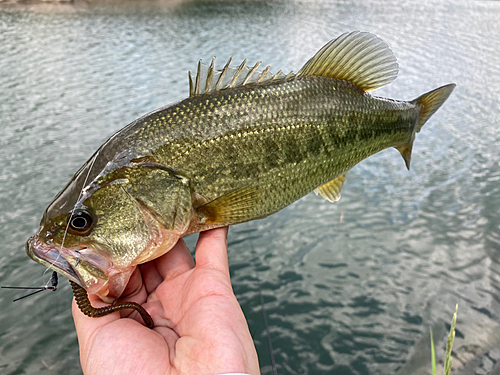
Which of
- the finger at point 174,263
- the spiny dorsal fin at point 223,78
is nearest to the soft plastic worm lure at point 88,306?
the finger at point 174,263

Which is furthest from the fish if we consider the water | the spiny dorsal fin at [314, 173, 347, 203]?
the water

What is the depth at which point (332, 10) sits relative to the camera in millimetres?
17797

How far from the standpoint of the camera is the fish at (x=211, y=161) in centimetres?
185

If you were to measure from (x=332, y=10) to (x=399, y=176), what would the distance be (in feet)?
46.7

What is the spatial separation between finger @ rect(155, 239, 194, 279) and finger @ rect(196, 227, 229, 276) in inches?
7.2

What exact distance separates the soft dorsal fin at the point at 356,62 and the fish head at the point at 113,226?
1114 mm

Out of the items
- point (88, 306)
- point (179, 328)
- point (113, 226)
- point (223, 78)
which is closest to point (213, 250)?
point (179, 328)

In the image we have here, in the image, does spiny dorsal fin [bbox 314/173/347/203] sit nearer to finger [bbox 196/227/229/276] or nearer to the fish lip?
finger [bbox 196/227/229/276]

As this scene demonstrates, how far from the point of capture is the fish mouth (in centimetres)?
178

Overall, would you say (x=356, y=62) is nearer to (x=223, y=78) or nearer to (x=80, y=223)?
(x=223, y=78)

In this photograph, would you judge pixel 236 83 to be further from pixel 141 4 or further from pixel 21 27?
pixel 141 4

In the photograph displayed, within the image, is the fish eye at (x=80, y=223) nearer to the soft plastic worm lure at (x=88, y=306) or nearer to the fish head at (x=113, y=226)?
the fish head at (x=113, y=226)

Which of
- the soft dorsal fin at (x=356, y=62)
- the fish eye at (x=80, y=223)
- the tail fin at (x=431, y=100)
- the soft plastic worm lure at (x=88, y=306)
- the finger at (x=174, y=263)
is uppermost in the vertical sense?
the soft dorsal fin at (x=356, y=62)

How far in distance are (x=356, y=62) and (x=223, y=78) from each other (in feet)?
3.16
